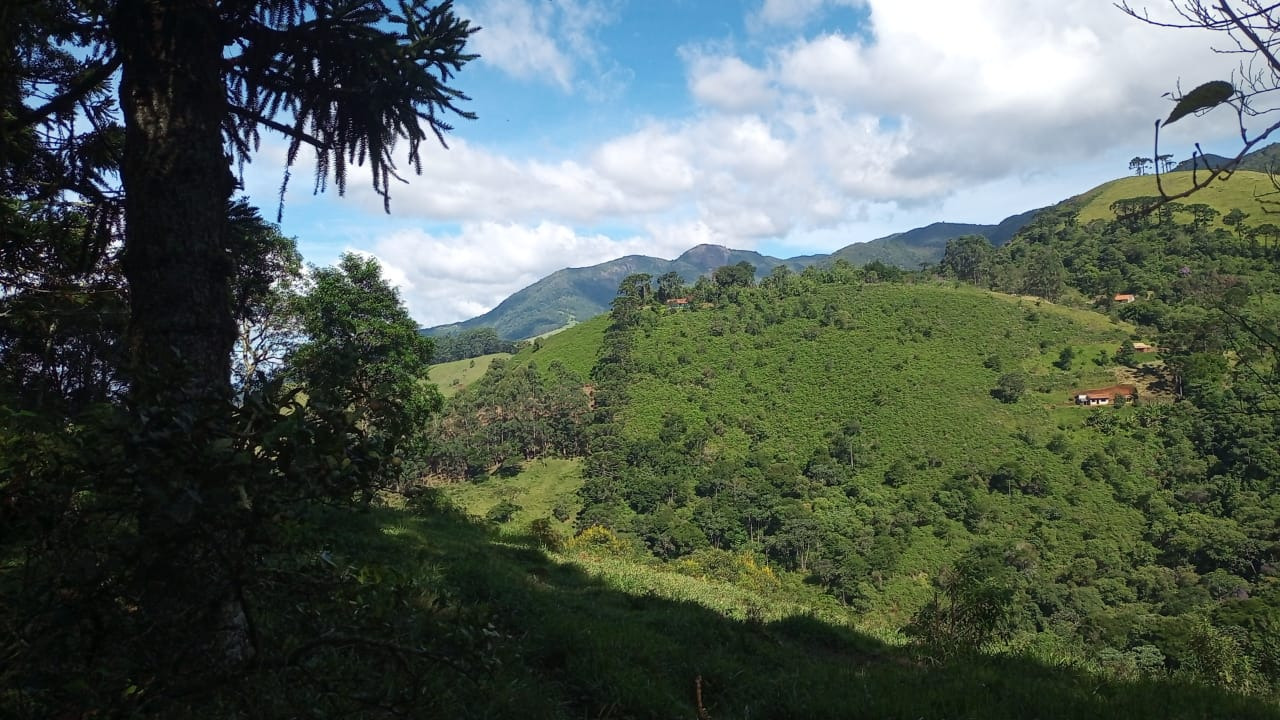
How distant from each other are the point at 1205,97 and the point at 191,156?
4472mm

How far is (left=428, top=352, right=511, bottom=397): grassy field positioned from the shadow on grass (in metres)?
117

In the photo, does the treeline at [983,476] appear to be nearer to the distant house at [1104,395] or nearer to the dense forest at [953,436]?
the dense forest at [953,436]

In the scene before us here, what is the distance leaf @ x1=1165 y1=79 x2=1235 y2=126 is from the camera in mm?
1437

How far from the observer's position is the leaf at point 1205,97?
56.6 inches

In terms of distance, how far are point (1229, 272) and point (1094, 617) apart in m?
83.1

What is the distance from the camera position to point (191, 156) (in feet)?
11.2

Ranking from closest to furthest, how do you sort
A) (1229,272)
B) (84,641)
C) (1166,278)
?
(84,641) → (1229,272) → (1166,278)

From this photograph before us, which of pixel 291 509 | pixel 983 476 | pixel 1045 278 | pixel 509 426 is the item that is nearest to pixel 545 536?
pixel 291 509

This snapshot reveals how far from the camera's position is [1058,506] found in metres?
61.8

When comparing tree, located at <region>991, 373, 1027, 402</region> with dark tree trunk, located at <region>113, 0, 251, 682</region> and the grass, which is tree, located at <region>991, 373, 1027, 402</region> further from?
dark tree trunk, located at <region>113, 0, 251, 682</region>

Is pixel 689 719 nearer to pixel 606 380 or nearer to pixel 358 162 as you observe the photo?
pixel 358 162

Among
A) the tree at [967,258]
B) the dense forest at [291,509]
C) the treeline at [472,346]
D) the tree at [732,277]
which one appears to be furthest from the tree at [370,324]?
the treeline at [472,346]

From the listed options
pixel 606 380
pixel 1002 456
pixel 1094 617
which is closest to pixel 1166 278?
pixel 1002 456

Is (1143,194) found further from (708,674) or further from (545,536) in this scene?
(708,674)
